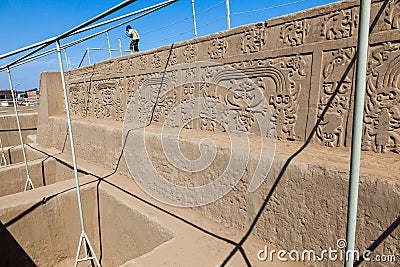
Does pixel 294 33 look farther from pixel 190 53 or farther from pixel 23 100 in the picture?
pixel 23 100

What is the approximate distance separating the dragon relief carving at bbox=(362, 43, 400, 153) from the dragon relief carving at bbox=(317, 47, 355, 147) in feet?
0.55

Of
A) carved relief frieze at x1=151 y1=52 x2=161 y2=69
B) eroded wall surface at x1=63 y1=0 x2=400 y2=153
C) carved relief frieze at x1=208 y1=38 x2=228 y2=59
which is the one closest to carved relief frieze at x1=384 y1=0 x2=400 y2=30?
eroded wall surface at x1=63 y1=0 x2=400 y2=153

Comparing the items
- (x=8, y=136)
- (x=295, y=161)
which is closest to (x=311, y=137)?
(x=295, y=161)

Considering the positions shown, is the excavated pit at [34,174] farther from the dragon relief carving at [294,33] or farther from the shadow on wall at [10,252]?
the dragon relief carving at [294,33]

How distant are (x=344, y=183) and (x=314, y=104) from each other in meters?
0.92

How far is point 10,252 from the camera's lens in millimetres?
4020

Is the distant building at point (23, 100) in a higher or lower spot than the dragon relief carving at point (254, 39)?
lower

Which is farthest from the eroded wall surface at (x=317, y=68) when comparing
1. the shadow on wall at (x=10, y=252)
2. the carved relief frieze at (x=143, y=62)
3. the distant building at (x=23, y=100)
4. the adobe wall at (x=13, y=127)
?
the distant building at (x=23, y=100)

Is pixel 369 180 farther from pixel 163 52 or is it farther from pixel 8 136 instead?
pixel 8 136

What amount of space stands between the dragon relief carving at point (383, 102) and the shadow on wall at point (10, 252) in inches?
190

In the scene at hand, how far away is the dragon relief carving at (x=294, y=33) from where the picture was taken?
104 inches

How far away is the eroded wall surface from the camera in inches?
82.9

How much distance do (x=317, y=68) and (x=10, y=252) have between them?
A: 494 cm

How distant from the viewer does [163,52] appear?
4594 mm
